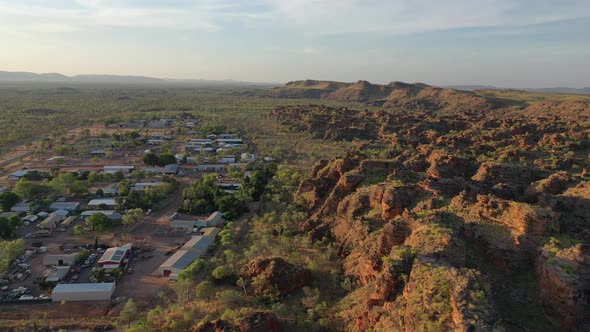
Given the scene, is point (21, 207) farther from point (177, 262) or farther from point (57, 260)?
point (177, 262)

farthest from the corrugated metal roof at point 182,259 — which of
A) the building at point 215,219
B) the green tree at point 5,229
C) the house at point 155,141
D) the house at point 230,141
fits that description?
the house at point 155,141

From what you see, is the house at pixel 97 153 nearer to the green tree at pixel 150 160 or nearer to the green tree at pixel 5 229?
the green tree at pixel 150 160

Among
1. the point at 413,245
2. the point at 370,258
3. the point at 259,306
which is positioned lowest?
the point at 259,306

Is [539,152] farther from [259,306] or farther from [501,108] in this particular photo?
[501,108]

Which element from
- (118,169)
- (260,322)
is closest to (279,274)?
(260,322)

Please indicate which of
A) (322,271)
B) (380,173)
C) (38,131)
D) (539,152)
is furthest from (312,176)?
(38,131)
